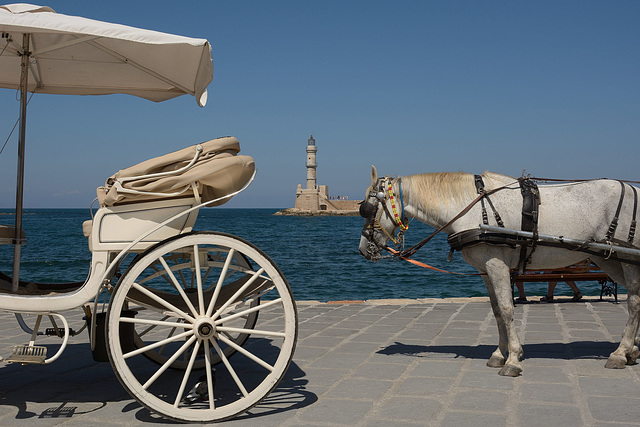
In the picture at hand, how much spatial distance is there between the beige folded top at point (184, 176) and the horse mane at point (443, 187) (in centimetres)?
156

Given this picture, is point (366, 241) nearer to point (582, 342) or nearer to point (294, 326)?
point (294, 326)

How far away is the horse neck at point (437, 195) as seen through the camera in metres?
4.67

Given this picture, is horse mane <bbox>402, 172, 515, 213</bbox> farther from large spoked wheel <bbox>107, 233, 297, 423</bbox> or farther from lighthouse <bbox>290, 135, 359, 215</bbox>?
lighthouse <bbox>290, 135, 359, 215</bbox>

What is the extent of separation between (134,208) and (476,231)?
8.11 ft

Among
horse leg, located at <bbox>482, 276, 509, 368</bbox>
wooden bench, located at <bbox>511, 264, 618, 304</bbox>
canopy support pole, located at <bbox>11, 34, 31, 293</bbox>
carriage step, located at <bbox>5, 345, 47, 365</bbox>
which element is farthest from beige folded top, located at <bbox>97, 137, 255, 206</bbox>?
wooden bench, located at <bbox>511, 264, 618, 304</bbox>

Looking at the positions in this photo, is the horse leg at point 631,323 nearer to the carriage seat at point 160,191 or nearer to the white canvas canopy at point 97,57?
the carriage seat at point 160,191

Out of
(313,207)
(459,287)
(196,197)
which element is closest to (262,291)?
(196,197)

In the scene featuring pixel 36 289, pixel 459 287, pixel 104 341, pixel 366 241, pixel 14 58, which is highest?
pixel 14 58

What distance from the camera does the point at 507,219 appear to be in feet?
14.9

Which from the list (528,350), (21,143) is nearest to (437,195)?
(528,350)

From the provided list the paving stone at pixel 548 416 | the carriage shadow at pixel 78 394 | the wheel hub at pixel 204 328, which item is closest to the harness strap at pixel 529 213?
the paving stone at pixel 548 416

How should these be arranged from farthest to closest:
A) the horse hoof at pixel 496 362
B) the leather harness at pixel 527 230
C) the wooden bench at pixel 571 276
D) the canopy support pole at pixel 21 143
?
the wooden bench at pixel 571 276
the horse hoof at pixel 496 362
the leather harness at pixel 527 230
the canopy support pole at pixel 21 143

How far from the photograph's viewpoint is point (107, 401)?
12.3 feet

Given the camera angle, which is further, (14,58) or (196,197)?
(14,58)
